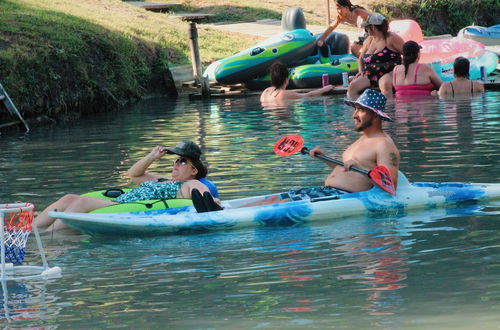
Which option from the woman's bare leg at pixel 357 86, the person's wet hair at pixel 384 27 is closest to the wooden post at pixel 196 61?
the woman's bare leg at pixel 357 86

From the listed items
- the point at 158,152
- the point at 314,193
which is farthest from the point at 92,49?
the point at 314,193

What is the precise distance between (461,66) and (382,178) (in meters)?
8.73

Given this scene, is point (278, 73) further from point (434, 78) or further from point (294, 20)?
point (294, 20)

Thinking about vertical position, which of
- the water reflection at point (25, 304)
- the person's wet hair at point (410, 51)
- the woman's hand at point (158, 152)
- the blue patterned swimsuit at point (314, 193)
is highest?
the person's wet hair at point (410, 51)

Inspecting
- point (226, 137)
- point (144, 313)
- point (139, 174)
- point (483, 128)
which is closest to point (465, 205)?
point (139, 174)

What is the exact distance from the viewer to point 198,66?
2103 cm

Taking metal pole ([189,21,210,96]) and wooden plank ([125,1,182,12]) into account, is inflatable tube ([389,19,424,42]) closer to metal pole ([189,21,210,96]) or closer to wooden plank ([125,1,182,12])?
metal pole ([189,21,210,96])

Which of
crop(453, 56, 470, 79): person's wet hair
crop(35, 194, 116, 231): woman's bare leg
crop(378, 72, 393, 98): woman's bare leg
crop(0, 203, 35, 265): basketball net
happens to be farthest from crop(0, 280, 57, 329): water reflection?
crop(453, 56, 470, 79): person's wet hair

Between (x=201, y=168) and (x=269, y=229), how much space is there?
846 millimetres

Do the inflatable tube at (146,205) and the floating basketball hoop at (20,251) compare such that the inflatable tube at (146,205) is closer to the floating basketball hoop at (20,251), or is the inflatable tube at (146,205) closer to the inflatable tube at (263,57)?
the floating basketball hoop at (20,251)

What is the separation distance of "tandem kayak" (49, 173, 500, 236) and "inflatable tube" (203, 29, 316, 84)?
1192 cm

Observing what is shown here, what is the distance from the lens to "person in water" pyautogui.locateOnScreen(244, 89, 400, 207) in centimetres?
800

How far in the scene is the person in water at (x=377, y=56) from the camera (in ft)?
51.7

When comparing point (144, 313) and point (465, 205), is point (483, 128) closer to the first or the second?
point (465, 205)
